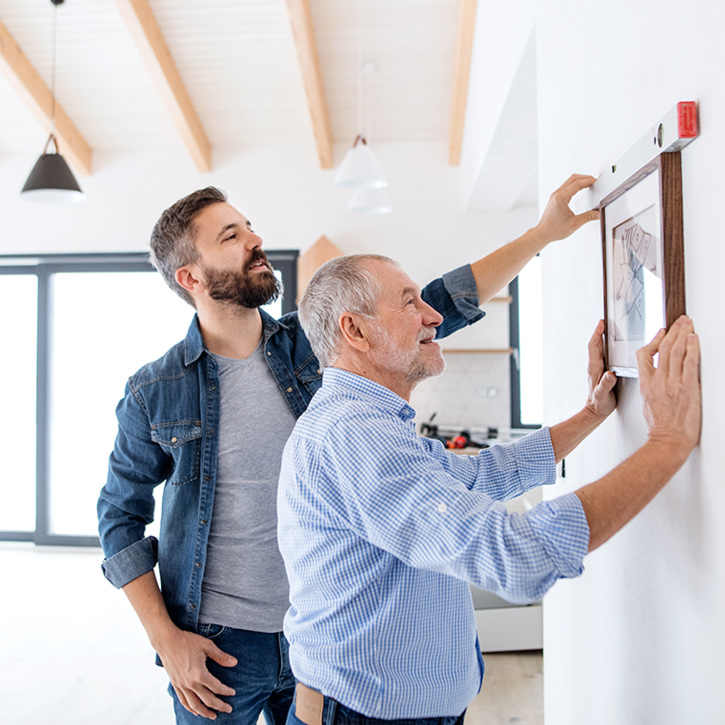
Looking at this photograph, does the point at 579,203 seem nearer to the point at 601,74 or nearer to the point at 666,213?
the point at 601,74

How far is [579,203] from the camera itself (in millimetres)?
1519

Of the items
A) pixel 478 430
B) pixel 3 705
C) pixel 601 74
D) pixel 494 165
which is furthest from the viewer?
pixel 478 430

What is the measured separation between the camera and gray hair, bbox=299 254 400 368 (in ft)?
3.93

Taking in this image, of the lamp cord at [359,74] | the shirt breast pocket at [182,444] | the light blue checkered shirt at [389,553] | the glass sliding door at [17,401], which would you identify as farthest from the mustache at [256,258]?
the glass sliding door at [17,401]

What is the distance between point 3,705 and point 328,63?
4260 millimetres

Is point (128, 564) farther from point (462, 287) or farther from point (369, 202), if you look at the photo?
point (369, 202)

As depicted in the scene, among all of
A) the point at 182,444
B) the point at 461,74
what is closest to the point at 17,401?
the point at 461,74

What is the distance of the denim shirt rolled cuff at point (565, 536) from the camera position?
2.70ft

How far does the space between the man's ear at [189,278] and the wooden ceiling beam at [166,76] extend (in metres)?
3.12

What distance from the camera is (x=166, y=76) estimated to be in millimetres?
4410

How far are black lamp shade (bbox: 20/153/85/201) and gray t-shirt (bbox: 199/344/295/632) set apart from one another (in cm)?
268

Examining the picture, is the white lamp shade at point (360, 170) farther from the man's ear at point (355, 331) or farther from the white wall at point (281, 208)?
the man's ear at point (355, 331)

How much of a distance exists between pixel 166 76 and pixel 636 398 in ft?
13.9

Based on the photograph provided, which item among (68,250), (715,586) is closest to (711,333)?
(715,586)
